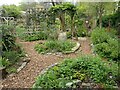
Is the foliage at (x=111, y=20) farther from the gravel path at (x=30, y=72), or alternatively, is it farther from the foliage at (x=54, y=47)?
the gravel path at (x=30, y=72)

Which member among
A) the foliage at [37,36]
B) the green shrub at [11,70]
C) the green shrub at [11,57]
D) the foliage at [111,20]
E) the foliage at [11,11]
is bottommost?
the foliage at [37,36]

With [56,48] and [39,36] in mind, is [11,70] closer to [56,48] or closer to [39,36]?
[56,48]

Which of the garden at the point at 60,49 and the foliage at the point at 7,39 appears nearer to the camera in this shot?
the garden at the point at 60,49

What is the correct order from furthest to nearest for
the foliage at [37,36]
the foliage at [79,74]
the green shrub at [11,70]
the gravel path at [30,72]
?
the foliage at [37,36] < the green shrub at [11,70] < the gravel path at [30,72] < the foliage at [79,74]

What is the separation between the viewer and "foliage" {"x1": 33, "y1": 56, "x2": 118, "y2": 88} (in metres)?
3.02

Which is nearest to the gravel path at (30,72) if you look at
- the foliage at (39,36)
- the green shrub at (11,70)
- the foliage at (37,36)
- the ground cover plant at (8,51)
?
the green shrub at (11,70)

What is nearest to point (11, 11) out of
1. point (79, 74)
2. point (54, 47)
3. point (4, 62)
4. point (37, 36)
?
point (37, 36)

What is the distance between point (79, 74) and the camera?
339 centimetres

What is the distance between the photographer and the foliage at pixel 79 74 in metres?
3.02

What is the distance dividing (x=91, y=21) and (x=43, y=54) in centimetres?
429

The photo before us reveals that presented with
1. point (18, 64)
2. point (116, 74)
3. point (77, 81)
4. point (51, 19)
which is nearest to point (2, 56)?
point (18, 64)

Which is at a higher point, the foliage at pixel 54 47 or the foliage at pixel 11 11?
the foliage at pixel 11 11

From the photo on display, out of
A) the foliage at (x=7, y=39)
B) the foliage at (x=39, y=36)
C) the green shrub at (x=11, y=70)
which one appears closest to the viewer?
the green shrub at (x=11, y=70)

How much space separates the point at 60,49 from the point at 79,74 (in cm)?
242
